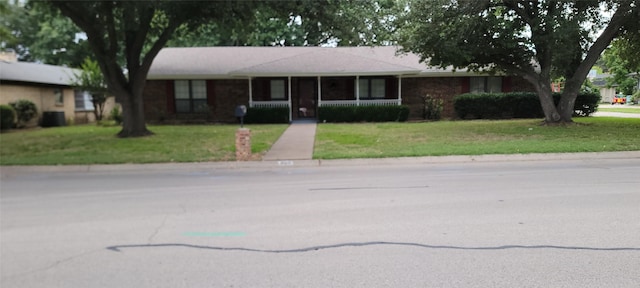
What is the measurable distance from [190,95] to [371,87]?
1002 centimetres

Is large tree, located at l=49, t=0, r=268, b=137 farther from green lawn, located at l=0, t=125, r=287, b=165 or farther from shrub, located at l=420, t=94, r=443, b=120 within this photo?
shrub, located at l=420, t=94, r=443, b=120

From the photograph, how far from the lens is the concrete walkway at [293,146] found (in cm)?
1205

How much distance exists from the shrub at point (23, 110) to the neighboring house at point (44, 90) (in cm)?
49

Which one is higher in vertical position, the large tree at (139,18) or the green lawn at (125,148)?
the large tree at (139,18)

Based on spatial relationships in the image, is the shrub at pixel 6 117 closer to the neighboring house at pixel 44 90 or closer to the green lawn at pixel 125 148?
the neighboring house at pixel 44 90

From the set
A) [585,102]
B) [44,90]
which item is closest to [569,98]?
[585,102]

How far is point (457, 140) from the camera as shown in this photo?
1438 centimetres

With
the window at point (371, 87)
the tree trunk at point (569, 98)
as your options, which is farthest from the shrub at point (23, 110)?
the tree trunk at point (569, 98)

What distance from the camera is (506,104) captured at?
23.8 metres

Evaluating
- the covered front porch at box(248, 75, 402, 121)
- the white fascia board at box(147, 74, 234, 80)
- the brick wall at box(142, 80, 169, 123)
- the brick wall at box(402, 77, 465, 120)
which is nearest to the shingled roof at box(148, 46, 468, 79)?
the white fascia board at box(147, 74, 234, 80)

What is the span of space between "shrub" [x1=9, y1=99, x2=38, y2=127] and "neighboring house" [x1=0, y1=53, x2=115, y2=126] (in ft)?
1.60

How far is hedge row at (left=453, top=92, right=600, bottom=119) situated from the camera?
23.7 m

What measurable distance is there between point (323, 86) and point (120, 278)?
900 inches

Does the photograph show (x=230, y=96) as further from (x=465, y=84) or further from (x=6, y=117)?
(x=465, y=84)
